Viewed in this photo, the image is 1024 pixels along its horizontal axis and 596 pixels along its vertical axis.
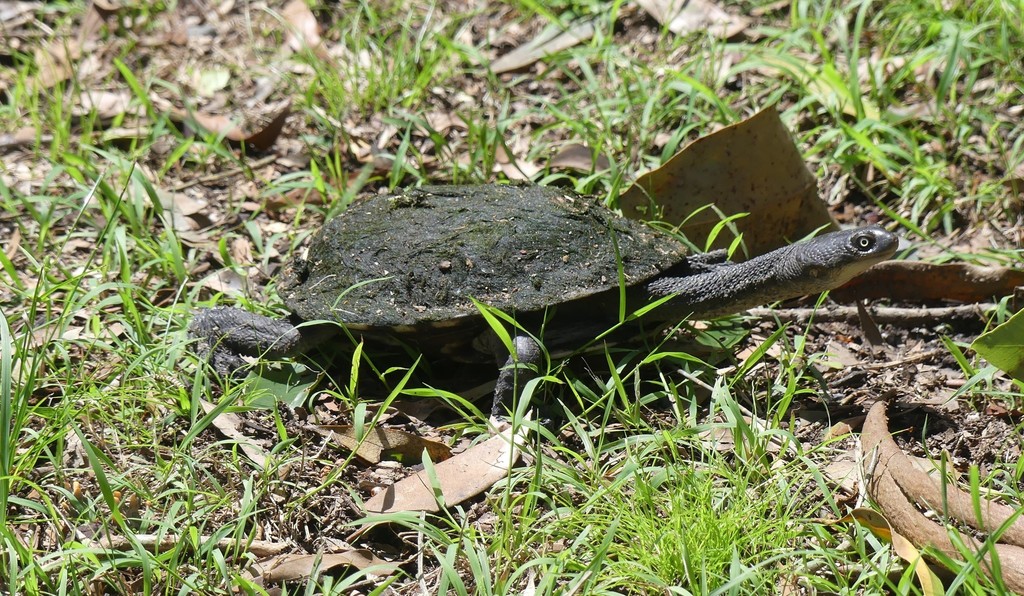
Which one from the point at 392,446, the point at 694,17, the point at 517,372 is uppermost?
the point at 694,17

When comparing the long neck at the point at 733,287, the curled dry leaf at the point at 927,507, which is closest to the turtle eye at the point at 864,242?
the long neck at the point at 733,287

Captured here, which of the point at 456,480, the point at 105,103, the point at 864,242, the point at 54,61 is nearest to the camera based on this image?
the point at 456,480

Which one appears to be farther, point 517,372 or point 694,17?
point 694,17

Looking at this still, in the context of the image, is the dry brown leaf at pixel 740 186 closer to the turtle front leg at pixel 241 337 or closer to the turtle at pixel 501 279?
the turtle at pixel 501 279

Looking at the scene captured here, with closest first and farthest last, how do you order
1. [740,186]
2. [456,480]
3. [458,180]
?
[456,480]
[740,186]
[458,180]

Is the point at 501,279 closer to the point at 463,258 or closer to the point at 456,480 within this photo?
the point at 463,258

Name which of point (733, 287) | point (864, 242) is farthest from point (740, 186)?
point (864, 242)
